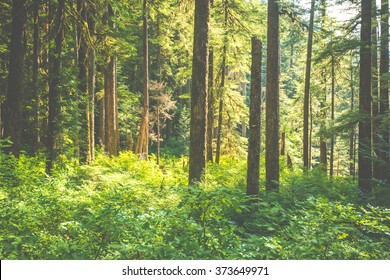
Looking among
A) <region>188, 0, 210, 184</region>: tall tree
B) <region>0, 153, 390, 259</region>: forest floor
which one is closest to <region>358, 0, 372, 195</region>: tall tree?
<region>0, 153, 390, 259</region>: forest floor

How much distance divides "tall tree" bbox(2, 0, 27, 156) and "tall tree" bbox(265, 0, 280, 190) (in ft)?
26.6

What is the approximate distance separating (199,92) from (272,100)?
337 cm

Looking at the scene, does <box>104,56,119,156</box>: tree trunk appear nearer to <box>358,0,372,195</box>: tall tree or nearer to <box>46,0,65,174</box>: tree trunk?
<box>46,0,65,174</box>: tree trunk

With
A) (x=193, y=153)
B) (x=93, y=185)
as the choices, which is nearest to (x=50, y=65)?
(x=93, y=185)

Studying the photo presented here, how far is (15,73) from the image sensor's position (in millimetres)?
9109

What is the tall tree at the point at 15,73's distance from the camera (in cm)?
911

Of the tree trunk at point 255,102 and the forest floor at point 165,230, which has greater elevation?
the tree trunk at point 255,102

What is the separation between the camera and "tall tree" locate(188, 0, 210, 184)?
8.37 meters

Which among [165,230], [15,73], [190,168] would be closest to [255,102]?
[190,168]

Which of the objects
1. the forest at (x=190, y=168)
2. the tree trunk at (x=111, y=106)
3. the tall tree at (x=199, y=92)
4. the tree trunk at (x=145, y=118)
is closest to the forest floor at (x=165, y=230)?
the forest at (x=190, y=168)

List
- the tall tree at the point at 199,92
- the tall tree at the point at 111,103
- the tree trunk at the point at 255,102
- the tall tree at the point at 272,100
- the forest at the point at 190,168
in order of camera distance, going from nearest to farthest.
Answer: the forest at the point at 190,168
the tree trunk at the point at 255,102
the tall tree at the point at 199,92
the tall tree at the point at 272,100
the tall tree at the point at 111,103

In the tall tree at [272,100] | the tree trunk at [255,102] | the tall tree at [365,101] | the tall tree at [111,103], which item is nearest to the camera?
the tree trunk at [255,102]

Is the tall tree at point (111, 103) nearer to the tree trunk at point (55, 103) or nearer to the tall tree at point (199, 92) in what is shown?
the tree trunk at point (55, 103)

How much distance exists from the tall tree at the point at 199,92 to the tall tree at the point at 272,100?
3099mm
